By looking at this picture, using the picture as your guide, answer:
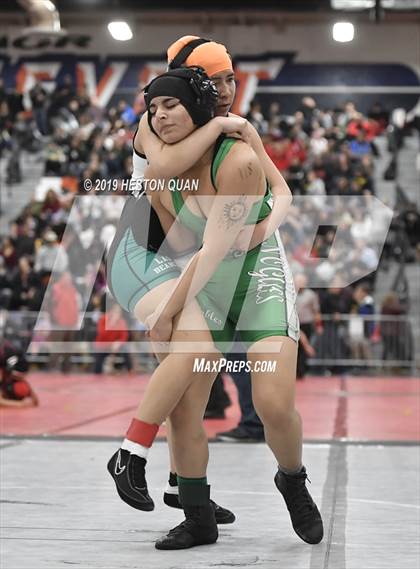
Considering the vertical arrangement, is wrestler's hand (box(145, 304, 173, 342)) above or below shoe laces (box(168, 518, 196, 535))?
above

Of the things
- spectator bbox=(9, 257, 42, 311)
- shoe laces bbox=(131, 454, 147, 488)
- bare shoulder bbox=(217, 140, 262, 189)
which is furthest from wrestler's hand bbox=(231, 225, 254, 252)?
spectator bbox=(9, 257, 42, 311)

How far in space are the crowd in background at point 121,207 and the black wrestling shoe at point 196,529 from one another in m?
8.84

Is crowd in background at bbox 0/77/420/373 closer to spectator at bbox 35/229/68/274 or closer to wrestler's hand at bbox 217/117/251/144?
spectator at bbox 35/229/68/274

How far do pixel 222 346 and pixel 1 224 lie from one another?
20666 millimetres

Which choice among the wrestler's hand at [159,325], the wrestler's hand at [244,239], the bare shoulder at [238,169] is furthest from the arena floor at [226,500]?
the bare shoulder at [238,169]

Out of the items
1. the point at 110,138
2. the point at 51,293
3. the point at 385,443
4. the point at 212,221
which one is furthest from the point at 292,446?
the point at 110,138

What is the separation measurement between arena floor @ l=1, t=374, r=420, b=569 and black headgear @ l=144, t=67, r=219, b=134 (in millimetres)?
1500

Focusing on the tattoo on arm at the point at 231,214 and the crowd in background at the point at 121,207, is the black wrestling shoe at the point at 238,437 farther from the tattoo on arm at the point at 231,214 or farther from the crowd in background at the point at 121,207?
the crowd in background at the point at 121,207

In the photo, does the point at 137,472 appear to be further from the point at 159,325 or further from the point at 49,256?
the point at 49,256

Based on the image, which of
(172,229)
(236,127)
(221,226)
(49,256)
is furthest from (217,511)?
(49,256)

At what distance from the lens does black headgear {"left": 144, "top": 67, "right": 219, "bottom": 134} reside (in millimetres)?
4035

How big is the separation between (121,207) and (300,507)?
1285cm

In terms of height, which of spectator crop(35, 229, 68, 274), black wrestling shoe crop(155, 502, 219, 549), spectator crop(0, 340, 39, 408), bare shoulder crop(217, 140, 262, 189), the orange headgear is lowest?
black wrestling shoe crop(155, 502, 219, 549)

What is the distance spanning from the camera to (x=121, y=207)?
16.9 metres
